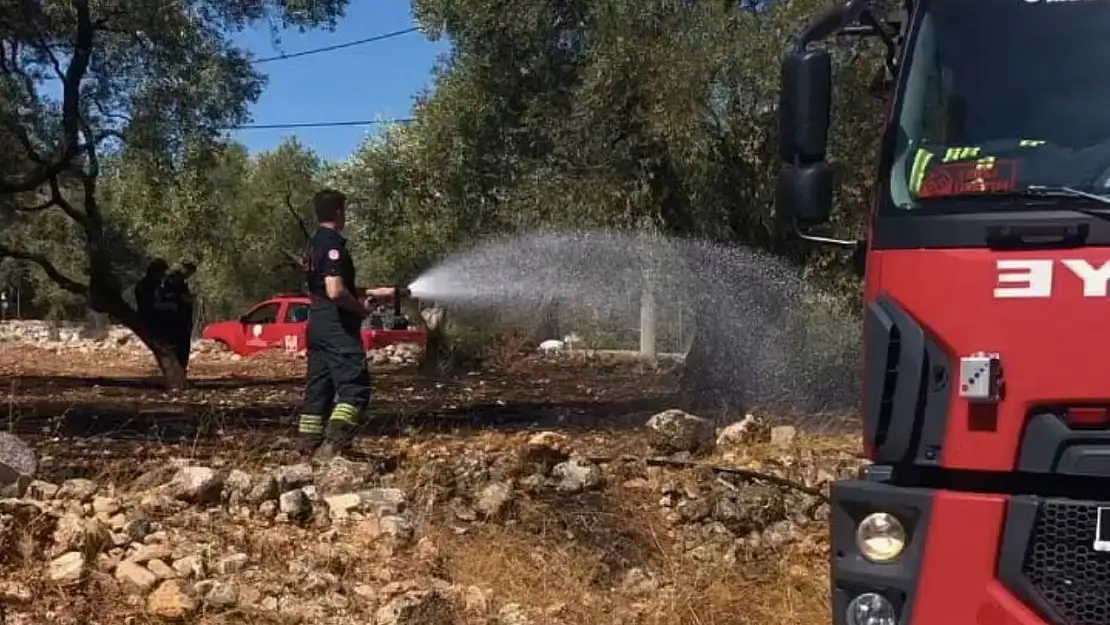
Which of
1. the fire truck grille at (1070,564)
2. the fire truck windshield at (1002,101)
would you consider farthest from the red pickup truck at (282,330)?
the fire truck grille at (1070,564)

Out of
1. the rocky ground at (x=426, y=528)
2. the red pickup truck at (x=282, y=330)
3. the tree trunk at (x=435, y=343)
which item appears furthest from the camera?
the red pickup truck at (x=282, y=330)

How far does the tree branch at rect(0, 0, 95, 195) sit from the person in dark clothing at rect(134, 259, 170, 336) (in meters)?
1.76

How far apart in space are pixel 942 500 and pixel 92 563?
3731 mm

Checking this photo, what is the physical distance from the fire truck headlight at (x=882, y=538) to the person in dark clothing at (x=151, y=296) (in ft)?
44.1

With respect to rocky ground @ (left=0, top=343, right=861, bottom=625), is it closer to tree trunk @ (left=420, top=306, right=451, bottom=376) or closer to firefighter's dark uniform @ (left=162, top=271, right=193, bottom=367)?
firefighter's dark uniform @ (left=162, top=271, right=193, bottom=367)

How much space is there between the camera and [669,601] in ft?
19.9

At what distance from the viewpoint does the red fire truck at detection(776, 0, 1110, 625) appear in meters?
3.97

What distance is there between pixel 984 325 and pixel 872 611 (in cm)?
94

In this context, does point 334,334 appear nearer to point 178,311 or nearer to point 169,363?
point 169,363

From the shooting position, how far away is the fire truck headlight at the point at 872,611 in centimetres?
416

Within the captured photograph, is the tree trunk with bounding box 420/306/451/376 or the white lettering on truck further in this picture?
the tree trunk with bounding box 420/306/451/376

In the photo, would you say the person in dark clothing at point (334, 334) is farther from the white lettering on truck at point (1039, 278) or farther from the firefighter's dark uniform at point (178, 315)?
the firefighter's dark uniform at point (178, 315)

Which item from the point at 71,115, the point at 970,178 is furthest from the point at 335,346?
the point at 71,115

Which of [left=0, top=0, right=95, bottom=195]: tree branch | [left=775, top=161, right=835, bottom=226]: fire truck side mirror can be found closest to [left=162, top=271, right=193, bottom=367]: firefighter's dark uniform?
Answer: [left=0, top=0, right=95, bottom=195]: tree branch
